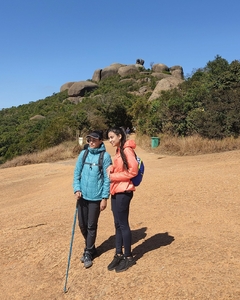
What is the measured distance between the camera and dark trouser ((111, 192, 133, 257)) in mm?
3342

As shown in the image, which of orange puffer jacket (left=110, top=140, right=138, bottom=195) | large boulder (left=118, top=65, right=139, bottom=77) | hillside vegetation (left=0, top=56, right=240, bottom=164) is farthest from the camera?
large boulder (left=118, top=65, right=139, bottom=77)

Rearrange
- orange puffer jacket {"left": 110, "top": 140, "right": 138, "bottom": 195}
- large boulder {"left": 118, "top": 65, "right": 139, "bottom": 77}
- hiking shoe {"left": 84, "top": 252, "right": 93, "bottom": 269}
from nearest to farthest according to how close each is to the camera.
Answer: orange puffer jacket {"left": 110, "top": 140, "right": 138, "bottom": 195} < hiking shoe {"left": 84, "top": 252, "right": 93, "bottom": 269} < large boulder {"left": 118, "top": 65, "right": 139, "bottom": 77}

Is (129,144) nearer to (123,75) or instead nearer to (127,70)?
(123,75)

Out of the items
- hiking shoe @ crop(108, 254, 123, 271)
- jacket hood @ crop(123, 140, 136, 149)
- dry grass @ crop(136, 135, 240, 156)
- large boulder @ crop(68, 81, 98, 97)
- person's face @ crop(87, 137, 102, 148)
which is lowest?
hiking shoe @ crop(108, 254, 123, 271)

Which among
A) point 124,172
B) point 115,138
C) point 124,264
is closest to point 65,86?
point 115,138

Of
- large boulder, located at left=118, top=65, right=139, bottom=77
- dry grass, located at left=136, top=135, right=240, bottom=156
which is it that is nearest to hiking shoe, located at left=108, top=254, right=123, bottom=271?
dry grass, located at left=136, top=135, right=240, bottom=156

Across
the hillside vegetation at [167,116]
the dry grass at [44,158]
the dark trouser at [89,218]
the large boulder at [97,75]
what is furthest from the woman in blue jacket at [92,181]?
the large boulder at [97,75]

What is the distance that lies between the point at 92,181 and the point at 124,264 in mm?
1005

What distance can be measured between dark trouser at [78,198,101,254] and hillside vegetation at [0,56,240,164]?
12.0m

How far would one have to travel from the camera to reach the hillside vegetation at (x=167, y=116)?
15.5 m

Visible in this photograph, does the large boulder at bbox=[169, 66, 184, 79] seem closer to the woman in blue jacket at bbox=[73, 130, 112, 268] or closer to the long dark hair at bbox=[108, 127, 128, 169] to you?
the woman in blue jacket at bbox=[73, 130, 112, 268]

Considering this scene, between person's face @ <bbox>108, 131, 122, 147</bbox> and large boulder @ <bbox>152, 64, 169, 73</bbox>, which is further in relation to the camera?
large boulder @ <bbox>152, 64, 169, 73</bbox>

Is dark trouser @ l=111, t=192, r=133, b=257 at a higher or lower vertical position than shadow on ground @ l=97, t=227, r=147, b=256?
higher

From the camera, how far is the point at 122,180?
332 cm
